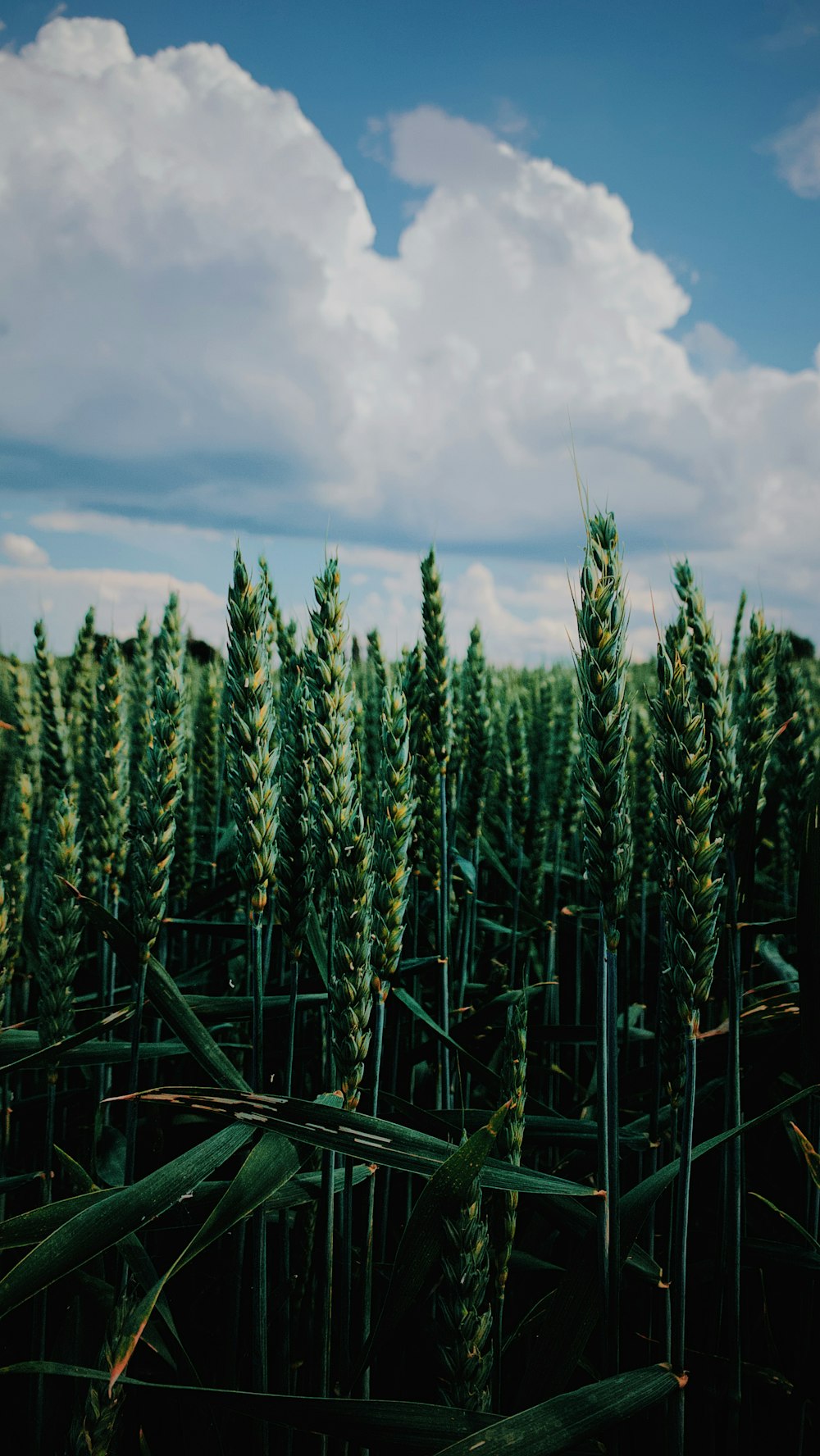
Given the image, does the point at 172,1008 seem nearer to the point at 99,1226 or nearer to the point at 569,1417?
the point at 99,1226

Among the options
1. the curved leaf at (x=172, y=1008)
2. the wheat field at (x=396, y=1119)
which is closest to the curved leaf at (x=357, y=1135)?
the wheat field at (x=396, y=1119)

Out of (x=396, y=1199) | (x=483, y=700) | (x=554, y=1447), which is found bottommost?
(x=396, y=1199)

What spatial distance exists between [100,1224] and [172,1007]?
1.41ft

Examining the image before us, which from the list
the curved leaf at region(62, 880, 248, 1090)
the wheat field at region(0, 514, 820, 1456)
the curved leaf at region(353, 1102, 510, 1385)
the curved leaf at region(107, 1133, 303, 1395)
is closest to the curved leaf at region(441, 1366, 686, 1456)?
the wheat field at region(0, 514, 820, 1456)

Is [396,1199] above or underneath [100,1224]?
underneath

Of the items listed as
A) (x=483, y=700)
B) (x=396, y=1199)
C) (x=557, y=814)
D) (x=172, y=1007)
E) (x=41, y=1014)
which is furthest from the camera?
A: (x=557, y=814)

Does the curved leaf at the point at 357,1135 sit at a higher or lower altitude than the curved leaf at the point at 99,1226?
higher

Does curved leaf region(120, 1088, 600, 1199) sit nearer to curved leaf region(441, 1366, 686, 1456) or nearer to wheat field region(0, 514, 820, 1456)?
wheat field region(0, 514, 820, 1456)

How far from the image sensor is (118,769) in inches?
91.6

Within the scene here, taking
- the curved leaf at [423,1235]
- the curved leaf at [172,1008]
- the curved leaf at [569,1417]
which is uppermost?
the curved leaf at [172,1008]

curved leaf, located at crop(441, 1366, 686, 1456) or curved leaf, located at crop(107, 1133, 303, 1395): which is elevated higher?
curved leaf, located at crop(107, 1133, 303, 1395)

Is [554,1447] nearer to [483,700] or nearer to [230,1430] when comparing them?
[230,1430]

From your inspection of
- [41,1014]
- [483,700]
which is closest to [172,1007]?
[41,1014]

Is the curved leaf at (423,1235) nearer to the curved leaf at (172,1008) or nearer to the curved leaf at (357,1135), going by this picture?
the curved leaf at (357,1135)
